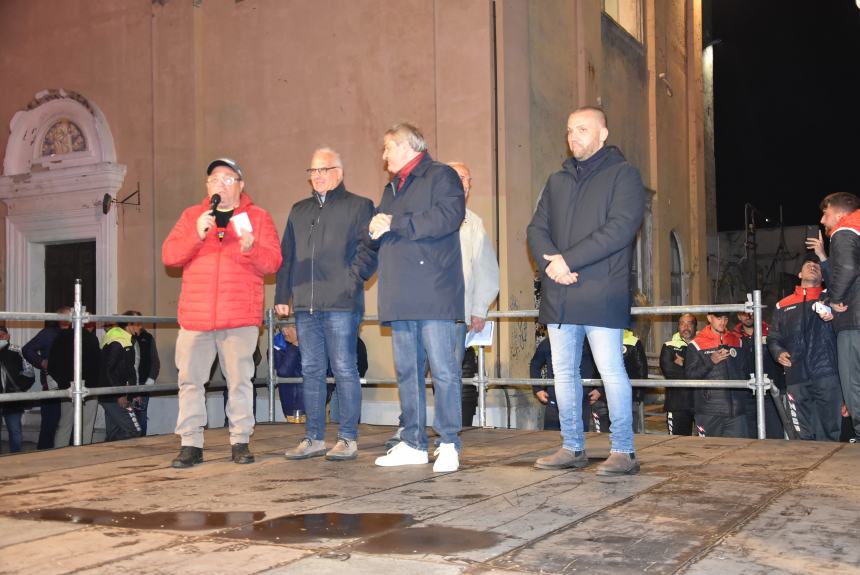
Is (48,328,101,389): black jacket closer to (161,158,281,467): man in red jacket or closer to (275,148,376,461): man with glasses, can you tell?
(161,158,281,467): man in red jacket

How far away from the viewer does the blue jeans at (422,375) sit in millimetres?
5199

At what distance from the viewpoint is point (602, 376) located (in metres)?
4.97

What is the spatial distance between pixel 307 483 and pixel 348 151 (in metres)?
7.76

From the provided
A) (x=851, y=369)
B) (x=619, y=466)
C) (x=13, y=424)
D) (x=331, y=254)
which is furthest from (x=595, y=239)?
(x=13, y=424)

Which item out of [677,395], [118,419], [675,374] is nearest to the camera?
[677,395]

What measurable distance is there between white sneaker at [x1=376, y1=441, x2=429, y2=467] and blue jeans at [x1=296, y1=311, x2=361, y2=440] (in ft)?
1.58

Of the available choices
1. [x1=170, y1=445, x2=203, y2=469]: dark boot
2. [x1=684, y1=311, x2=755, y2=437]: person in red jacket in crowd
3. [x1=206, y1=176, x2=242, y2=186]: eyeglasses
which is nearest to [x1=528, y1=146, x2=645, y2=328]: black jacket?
[x1=206, y1=176, x2=242, y2=186]: eyeglasses

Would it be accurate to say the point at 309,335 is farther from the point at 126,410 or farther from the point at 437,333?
the point at 126,410

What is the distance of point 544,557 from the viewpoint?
3.04 m

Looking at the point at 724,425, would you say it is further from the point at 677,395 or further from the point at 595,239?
the point at 595,239

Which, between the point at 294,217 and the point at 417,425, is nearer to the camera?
the point at 417,425

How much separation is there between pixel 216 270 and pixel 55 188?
31.3 feet

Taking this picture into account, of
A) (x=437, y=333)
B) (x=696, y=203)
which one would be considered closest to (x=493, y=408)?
(x=437, y=333)

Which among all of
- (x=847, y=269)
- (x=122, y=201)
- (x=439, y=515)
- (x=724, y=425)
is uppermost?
(x=122, y=201)
